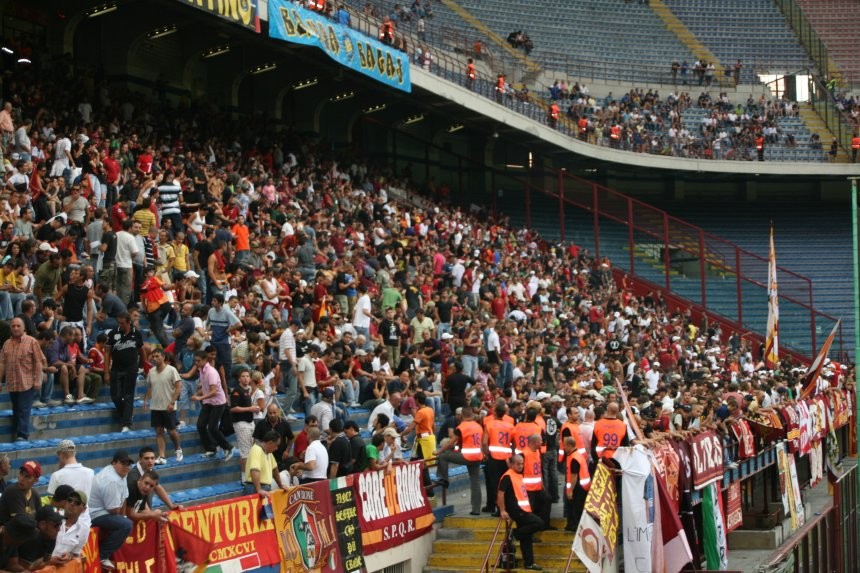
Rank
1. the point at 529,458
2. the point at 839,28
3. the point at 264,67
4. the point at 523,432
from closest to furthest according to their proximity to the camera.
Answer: the point at 529,458 → the point at 523,432 → the point at 264,67 → the point at 839,28

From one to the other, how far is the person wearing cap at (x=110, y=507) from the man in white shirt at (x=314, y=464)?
3.92 m

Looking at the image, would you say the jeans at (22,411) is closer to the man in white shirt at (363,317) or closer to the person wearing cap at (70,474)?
the person wearing cap at (70,474)

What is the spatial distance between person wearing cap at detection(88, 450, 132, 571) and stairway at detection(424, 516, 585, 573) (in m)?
6.35

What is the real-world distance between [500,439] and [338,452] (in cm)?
240

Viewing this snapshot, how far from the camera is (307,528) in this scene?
1377 cm

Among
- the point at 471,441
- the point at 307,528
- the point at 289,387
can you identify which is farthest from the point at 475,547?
the point at 307,528

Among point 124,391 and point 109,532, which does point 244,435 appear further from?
point 109,532

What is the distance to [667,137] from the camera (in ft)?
152

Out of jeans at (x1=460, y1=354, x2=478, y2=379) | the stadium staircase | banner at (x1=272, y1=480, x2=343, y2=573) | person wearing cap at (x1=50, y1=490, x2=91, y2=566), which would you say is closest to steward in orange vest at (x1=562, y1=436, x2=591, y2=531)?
banner at (x1=272, y1=480, x2=343, y2=573)

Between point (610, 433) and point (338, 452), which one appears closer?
point (338, 452)

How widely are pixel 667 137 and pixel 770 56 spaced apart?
8860 millimetres

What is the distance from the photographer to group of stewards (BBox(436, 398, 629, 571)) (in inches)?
632

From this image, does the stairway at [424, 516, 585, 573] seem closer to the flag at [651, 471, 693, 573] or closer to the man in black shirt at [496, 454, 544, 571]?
the man in black shirt at [496, 454, 544, 571]

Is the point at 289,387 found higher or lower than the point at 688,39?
lower
